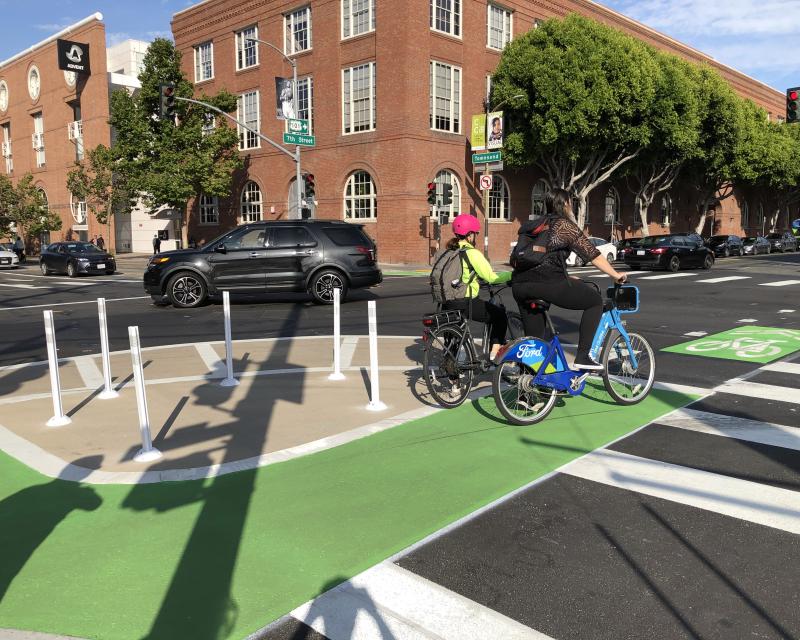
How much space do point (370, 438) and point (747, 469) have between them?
2.81m

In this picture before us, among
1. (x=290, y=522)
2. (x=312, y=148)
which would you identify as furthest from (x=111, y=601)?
(x=312, y=148)

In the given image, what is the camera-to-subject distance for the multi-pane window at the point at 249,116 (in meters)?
38.8

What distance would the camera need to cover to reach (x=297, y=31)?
35.6 m

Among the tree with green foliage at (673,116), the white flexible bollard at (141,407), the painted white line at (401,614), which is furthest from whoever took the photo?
the tree with green foliage at (673,116)

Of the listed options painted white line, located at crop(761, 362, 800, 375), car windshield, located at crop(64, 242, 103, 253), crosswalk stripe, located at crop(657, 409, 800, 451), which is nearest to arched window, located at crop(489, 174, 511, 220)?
car windshield, located at crop(64, 242, 103, 253)

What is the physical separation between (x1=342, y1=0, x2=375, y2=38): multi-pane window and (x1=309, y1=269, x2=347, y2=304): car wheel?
852 inches

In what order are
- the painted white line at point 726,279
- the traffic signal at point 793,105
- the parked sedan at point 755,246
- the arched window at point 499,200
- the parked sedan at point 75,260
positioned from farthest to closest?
the parked sedan at point 755,246 → the arched window at point 499,200 → the parked sedan at point 75,260 → the traffic signal at point 793,105 → the painted white line at point 726,279

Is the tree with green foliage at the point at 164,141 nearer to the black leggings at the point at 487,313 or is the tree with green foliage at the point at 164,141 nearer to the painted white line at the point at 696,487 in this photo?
the black leggings at the point at 487,313

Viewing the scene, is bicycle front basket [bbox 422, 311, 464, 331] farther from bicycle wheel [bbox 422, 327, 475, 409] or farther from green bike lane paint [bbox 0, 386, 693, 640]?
green bike lane paint [bbox 0, 386, 693, 640]

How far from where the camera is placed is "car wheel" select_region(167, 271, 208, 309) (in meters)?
14.3

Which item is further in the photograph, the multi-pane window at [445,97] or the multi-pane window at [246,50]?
the multi-pane window at [246,50]

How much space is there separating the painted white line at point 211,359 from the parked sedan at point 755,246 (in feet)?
140

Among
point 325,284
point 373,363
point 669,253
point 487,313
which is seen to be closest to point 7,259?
point 325,284

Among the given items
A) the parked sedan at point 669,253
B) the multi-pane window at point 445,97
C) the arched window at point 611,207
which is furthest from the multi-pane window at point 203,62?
the parked sedan at point 669,253
